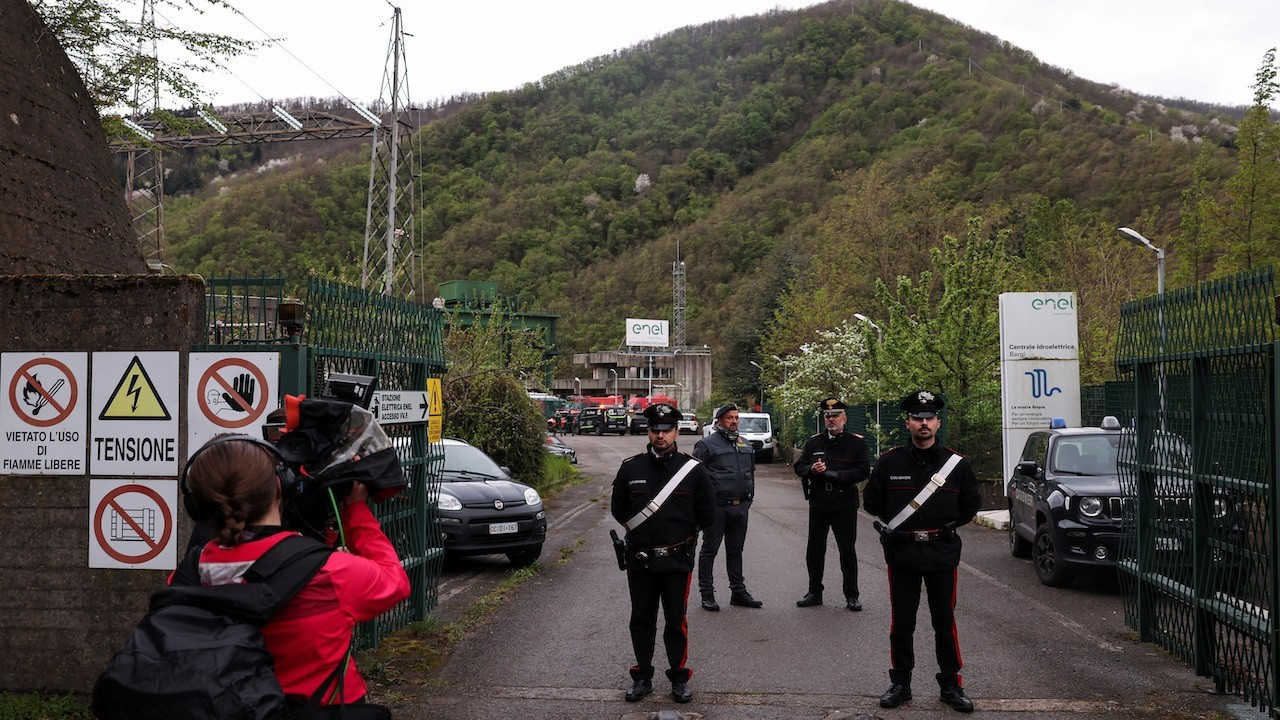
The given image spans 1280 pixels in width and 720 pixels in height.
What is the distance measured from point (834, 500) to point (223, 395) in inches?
232

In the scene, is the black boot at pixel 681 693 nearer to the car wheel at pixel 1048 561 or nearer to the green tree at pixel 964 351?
the car wheel at pixel 1048 561

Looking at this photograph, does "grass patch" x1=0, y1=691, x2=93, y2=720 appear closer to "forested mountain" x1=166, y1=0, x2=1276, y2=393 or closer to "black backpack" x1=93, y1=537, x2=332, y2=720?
"black backpack" x1=93, y1=537, x2=332, y2=720

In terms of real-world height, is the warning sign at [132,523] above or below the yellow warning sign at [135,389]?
below

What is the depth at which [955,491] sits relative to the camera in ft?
22.6

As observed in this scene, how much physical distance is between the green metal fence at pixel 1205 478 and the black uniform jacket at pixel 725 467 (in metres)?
3.46

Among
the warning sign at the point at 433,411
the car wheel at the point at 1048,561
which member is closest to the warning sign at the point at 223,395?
the warning sign at the point at 433,411

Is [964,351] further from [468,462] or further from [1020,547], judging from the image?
[468,462]

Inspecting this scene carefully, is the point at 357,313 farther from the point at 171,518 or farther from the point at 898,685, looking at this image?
the point at 898,685

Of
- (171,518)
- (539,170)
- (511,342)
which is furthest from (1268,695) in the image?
(539,170)

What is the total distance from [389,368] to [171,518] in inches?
89.9

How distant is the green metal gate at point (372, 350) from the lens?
673 centimetres

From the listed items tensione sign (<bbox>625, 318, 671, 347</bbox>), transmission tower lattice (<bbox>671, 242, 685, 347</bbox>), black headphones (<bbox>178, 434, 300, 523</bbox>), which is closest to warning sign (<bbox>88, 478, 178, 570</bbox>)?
black headphones (<bbox>178, 434, 300, 523</bbox>)

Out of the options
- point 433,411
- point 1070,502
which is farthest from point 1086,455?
point 433,411

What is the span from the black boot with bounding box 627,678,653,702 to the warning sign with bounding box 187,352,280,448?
291 centimetres
